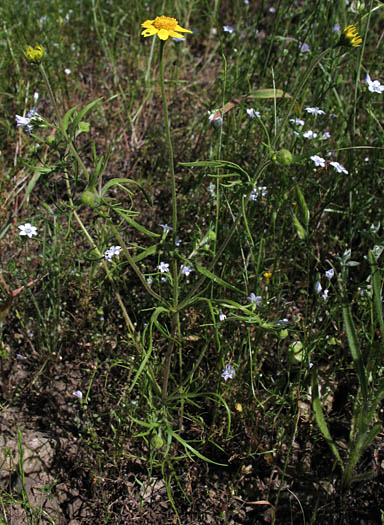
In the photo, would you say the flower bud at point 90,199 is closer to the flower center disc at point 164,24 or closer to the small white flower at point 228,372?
the flower center disc at point 164,24

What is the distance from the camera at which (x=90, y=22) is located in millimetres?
3260

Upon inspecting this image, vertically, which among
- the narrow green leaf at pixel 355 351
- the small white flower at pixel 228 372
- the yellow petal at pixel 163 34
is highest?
the yellow petal at pixel 163 34

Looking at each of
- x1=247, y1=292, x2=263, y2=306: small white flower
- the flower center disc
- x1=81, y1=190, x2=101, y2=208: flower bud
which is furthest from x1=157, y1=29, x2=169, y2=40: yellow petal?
x1=247, y1=292, x2=263, y2=306: small white flower

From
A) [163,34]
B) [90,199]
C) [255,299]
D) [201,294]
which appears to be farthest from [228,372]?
[163,34]

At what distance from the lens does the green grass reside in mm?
1588

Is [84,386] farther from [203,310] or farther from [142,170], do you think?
[142,170]

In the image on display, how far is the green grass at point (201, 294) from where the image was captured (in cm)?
159

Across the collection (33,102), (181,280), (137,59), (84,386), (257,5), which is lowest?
(84,386)

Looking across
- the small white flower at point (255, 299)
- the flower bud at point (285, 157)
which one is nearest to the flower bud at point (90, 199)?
the flower bud at point (285, 157)

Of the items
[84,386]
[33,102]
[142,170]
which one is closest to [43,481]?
[84,386]

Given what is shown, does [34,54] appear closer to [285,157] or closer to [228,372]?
[285,157]

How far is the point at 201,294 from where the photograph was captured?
2016mm

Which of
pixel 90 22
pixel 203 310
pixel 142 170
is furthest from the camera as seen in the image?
pixel 90 22

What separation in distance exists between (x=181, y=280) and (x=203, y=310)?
0.29 meters
